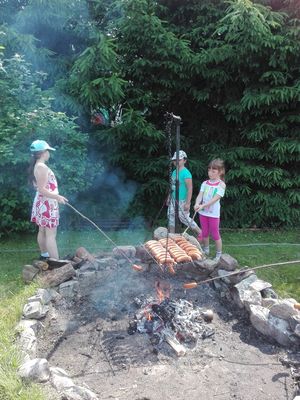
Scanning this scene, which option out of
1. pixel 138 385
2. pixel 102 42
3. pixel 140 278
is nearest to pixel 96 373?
pixel 138 385

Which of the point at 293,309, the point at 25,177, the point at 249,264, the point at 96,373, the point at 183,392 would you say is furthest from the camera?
the point at 25,177

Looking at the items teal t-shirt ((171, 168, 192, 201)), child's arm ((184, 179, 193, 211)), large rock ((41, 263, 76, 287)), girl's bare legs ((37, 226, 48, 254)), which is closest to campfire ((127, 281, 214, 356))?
large rock ((41, 263, 76, 287))

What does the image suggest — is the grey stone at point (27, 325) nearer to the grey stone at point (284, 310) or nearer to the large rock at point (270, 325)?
the large rock at point (270, 325)

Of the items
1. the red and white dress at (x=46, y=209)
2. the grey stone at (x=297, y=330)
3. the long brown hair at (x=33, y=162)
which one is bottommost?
the grey stone at (x=297, y=330)

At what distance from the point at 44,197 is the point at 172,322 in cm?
248

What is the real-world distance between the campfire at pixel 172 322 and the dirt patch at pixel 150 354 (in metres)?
0.06

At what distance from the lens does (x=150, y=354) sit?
3.87 metres

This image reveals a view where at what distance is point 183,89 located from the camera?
26.7ft

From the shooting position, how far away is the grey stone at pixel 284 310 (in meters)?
4.05

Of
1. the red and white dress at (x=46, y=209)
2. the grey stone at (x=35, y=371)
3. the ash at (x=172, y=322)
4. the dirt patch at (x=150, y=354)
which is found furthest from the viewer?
the red and white dress at (x=46, y=209)

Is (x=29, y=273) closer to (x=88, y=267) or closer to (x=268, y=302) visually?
(x=88, y=267)

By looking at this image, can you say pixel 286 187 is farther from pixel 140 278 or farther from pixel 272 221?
pixel 140 278

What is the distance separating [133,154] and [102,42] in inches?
84.7

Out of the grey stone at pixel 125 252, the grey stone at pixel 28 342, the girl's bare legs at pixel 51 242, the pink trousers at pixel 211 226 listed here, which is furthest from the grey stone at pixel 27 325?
the pink trousers at pixel 211 226
